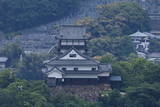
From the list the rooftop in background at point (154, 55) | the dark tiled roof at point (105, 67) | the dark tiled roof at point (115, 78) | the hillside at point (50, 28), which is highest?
the hillside at point (50, 28)

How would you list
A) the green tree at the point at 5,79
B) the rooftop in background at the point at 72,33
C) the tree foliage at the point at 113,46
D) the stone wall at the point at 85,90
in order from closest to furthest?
the green tree at the point at 5,79 → the stone wall at the point at 85,90 → the rooftop in background at the point at 72,33 → the tree foliage at the point at 113,46

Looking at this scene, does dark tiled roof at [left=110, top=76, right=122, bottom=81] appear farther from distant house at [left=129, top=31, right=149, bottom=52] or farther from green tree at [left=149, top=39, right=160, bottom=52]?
distant house at [left=129, top=31, right=149, bottom=52]

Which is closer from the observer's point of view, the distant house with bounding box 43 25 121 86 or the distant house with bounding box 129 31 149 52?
the distant house with bounding box 43 25 121 86

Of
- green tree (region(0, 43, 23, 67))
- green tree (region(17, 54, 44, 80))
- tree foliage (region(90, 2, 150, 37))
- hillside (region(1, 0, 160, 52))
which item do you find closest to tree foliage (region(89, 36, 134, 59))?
tree foliage (region(90, 2, 150, 37))

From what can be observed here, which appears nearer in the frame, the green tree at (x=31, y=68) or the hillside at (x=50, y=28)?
the green tree at (x=31, y=68)

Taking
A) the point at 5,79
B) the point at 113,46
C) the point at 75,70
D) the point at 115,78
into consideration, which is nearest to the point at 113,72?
the point at 115,78

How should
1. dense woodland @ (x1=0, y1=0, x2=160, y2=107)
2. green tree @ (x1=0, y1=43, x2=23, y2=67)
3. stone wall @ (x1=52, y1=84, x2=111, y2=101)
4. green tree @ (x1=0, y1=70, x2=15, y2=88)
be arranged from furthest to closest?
green tree @ (x1=0, y1=43, x2=23, y2=67) → stone wall @ (x1=52, y1=84, x2=111, y2=101) → green tree @ (x1=0, y1=70, x2=15, y2=88) → dense woodland @ (x1=0, y1=0, x2=160, y2=107)

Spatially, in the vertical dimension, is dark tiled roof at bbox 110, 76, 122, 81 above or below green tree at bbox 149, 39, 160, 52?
below

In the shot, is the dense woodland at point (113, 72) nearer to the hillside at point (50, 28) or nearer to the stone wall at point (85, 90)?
the stone wall at point (85, 90)

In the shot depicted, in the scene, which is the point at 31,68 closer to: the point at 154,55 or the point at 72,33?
the point at 72,33

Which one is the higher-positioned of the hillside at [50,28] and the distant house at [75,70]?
the hillside at [50,28]

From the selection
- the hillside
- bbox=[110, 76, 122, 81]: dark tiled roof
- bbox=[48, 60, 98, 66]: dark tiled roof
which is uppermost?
the hillside

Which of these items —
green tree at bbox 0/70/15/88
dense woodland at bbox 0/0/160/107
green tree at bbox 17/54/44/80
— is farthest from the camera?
green tree at bbox 17/54/44/80

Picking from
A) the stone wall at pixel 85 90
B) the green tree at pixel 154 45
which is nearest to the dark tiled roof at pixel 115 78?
the stone wall at pixel 85 90
